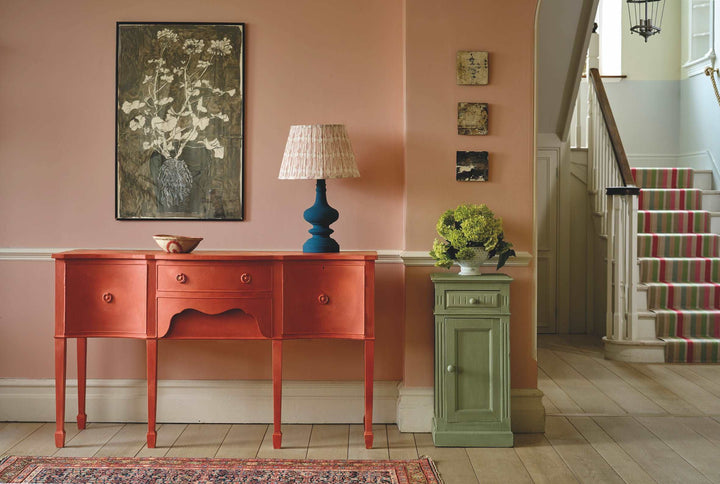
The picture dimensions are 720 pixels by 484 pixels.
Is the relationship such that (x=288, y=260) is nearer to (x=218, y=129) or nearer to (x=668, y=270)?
(x=218, y=129)

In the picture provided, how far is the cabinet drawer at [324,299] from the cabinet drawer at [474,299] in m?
0.41

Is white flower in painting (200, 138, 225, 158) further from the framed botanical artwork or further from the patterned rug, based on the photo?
the patterned rug

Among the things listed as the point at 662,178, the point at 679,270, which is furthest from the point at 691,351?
the point at 662,178

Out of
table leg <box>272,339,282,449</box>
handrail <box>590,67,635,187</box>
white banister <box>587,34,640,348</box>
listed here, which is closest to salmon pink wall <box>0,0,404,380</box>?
table leg <box>272,339,282,449</box>

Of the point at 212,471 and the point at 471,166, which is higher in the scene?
the point at 471,166

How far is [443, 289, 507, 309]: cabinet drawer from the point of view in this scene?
10.7 ft

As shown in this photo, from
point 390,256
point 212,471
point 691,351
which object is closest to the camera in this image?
point 212,471

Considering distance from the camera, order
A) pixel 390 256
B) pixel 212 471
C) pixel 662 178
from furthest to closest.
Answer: pixel 662 178 → pixel 390 256 → pixel 212 471

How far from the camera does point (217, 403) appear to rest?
12.0ft

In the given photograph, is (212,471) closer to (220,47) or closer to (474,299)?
(474,299)

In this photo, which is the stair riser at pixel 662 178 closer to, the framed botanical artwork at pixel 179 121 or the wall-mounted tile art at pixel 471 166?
the wall-mounted tile art at pixel 471 166

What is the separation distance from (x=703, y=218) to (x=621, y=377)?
2.14m

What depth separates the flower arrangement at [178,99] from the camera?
12.0 ft

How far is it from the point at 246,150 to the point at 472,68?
123 cm
